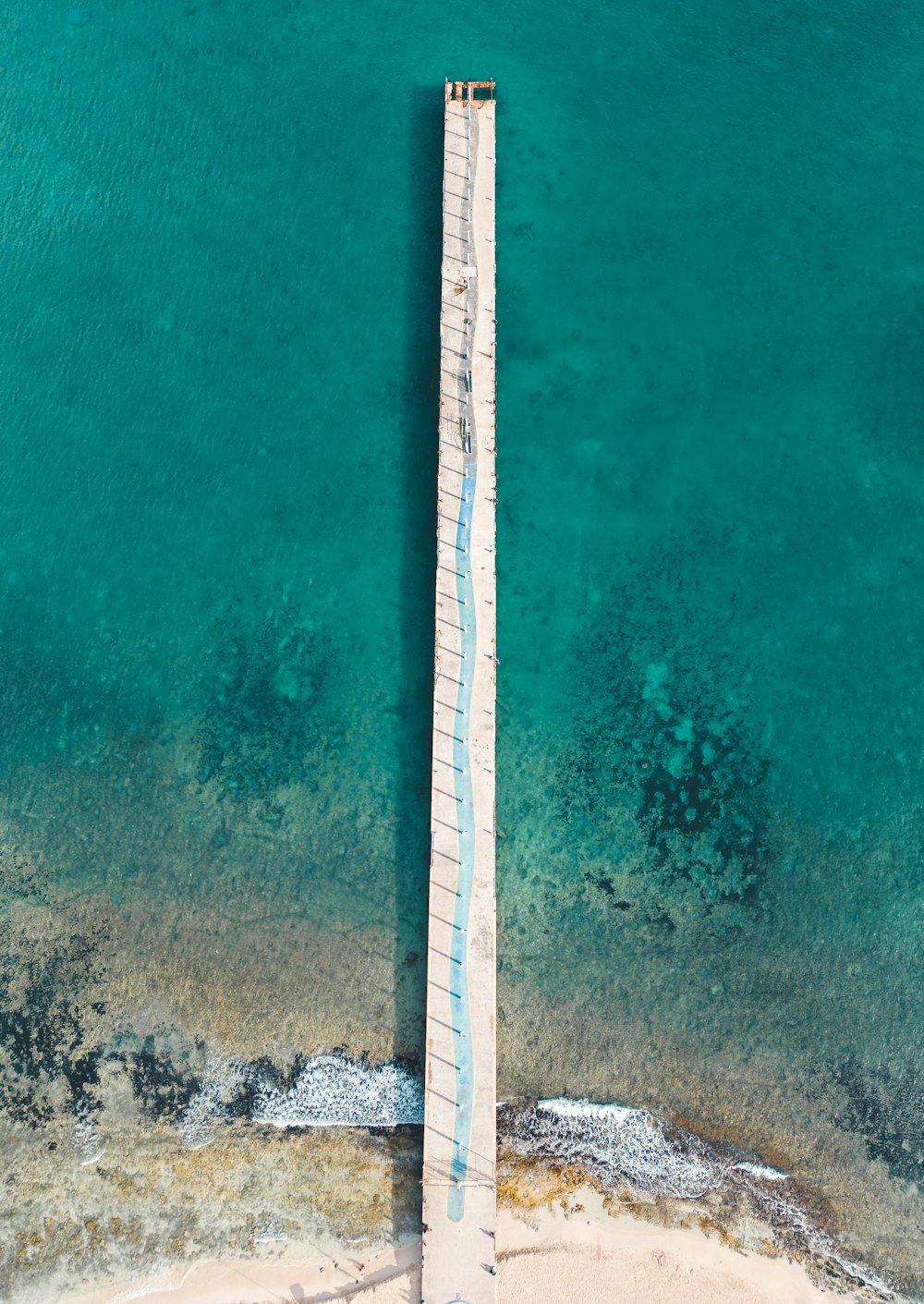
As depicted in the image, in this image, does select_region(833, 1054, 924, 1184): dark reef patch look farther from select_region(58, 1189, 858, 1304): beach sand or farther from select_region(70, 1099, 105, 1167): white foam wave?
select_region(70, 1099, 105, 1167): white foam wave

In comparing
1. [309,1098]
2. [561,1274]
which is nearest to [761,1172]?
[561,1274]

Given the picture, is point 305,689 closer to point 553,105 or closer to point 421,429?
point 421,429

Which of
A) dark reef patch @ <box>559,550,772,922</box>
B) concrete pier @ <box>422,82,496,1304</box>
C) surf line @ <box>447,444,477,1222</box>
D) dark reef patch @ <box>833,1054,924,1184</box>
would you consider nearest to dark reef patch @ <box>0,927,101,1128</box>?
concrete pier @ <box>422,82,496,1304</box>

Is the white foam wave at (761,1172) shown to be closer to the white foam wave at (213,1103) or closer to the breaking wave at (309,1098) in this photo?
the breaking wave at (309,1098)

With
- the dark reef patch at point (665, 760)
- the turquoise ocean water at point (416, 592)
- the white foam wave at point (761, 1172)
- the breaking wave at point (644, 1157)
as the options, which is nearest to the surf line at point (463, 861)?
the turquoise ocean water at point (416, 592)

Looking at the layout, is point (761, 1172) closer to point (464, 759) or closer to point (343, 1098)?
point (343, 1098)
